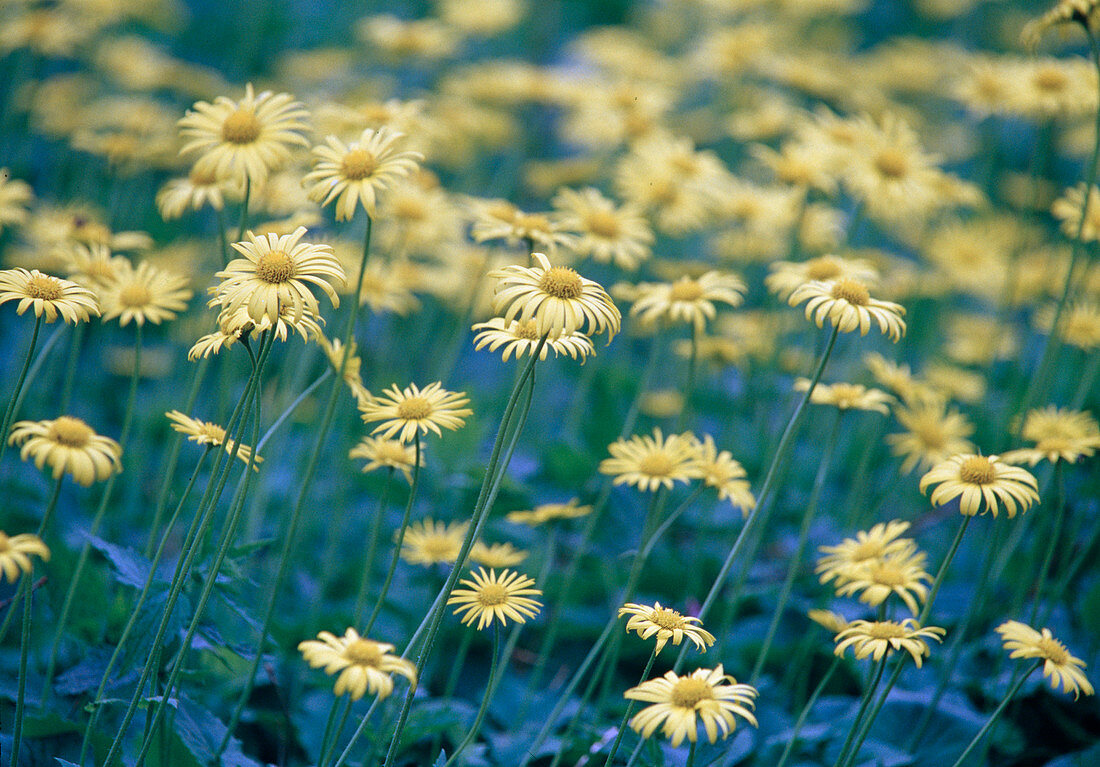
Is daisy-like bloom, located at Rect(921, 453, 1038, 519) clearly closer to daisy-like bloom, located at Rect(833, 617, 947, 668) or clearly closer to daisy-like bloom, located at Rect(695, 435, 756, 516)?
daisy-like bloom, located at Rect(833, 617, 947, 668)

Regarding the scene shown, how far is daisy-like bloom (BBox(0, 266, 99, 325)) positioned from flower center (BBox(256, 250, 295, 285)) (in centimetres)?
50

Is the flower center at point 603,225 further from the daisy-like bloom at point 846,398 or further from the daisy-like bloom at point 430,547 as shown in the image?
the daisy-like bloom at point 430,547

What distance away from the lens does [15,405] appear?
200cm

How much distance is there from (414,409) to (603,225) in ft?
4.33

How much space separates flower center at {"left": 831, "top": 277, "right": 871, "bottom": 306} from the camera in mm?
2197

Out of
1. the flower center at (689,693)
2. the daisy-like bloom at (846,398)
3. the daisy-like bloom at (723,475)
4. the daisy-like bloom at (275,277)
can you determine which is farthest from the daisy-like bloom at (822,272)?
the daisy-like bloom at (275,277)

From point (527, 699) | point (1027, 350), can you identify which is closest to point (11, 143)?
point (527, 699)

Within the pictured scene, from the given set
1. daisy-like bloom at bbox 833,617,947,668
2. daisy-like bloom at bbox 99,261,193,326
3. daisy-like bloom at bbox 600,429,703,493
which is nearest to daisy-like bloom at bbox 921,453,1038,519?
daisy-like bloom at bbox 833,617,947,668

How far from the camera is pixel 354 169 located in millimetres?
2115

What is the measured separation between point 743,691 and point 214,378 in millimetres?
3609

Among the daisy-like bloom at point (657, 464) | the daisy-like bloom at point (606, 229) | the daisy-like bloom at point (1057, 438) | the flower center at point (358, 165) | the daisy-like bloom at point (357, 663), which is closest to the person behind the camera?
the daisy-like bloom at point (357, 663)

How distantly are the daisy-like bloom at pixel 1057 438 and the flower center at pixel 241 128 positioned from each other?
237 centimetres

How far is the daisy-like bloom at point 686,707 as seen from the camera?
1620 millimetres

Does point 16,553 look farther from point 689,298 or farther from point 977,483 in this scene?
point 977,483
